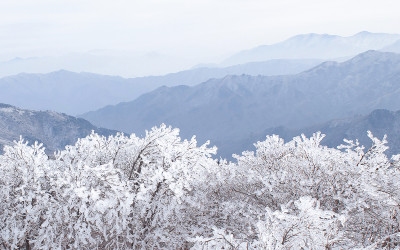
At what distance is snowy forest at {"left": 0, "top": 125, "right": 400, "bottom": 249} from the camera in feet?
41.4

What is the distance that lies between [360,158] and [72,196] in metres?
14.1

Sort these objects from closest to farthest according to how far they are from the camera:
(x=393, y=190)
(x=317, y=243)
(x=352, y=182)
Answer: (x=317, y=243) → (x=352, y=182) → (x=393, y=190)

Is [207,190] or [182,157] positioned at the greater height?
[182,157]

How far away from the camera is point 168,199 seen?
1561cm

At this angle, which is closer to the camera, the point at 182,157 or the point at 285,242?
the point at 285,242

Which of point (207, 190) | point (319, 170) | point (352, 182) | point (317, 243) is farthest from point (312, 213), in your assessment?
point (207, 190)

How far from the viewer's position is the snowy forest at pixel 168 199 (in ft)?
41.4

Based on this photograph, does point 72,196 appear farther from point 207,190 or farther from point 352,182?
point 352,182

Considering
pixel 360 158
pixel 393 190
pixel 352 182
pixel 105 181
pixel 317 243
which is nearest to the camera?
pixel 317 243

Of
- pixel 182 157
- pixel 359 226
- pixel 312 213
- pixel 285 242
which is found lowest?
pixel 359 226

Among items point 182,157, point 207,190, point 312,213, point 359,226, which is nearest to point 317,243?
point 312,213

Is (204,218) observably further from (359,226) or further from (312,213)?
(312,213)

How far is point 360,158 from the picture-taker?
1798 centimetres

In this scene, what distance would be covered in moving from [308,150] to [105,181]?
973cm
